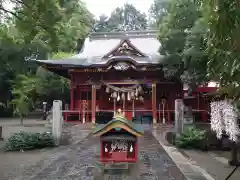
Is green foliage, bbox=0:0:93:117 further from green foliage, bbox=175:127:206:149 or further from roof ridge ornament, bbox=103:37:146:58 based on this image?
green foliage, bbox=175:127:206:149

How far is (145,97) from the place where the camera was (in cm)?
2136

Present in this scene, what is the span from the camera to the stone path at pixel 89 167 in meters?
6.46

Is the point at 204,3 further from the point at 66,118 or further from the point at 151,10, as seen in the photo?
the point at 151,10

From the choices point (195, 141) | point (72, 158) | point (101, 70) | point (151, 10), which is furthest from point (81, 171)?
point (151, 10)

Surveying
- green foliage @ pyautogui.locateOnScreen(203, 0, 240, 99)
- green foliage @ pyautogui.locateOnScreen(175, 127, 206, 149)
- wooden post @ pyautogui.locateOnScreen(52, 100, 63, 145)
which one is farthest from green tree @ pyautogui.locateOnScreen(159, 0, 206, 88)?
green foliage @ pyautogui.locateOnScreen(203, 0, 240, 99)

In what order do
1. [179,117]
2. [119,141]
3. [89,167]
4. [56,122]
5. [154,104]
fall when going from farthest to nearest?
[154,104]
[179,117]
[56,122]
[89,167]
[119,141]

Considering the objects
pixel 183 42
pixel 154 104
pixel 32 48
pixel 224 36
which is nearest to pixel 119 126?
pixel 224 36

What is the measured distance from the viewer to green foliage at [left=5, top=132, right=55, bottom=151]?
1080 cm

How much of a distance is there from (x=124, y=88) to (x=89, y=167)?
12908 mm

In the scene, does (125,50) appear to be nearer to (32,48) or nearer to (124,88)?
(124,88)

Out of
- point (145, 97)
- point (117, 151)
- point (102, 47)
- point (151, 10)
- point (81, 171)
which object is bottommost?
point (81, 171)

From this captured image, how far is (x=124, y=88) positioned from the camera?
20312 mm

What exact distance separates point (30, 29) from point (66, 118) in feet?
49.5

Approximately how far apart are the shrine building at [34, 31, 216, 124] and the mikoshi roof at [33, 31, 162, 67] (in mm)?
64
